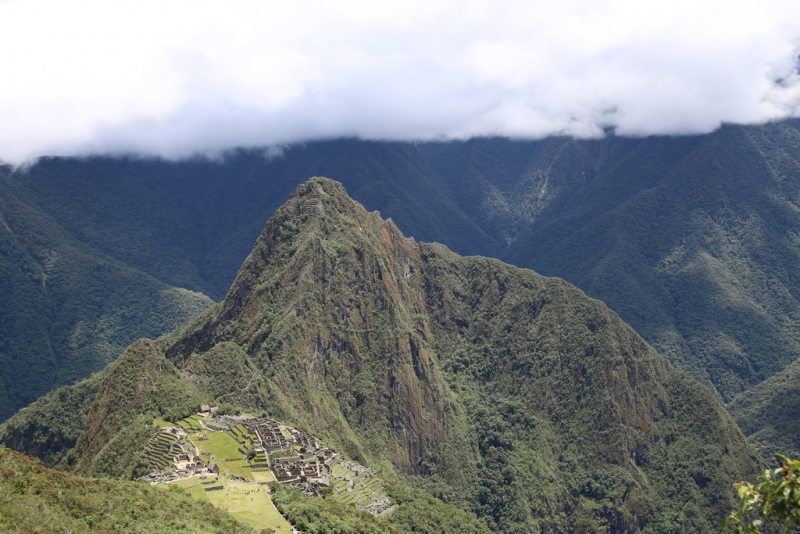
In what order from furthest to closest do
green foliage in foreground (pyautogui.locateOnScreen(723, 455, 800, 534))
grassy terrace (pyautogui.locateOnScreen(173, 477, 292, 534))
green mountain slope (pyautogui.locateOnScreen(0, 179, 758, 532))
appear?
1. green mountain slope (pyautogui.locateOnScreen(0, 179, 758, 532))
2. grassy terrace (pyautogui.locateOnScreen(173, 477, 292, 534))
3. green foliage in foreground (pyautogui.locateOnScreen(723, 455, 800, 534))

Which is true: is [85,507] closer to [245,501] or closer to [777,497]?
[245,501]

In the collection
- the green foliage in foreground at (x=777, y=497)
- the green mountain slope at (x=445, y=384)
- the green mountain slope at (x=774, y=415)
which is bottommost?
the green mountain slope at (x=774, y=415)

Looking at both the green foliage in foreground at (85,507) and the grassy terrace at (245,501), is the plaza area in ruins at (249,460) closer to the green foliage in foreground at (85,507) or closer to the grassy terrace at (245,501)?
the grassy terrace at (245,501)

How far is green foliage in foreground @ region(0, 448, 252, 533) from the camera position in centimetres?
3734

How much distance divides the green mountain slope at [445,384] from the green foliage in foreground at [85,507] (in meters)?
42.3

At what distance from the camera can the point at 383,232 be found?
15288 cm

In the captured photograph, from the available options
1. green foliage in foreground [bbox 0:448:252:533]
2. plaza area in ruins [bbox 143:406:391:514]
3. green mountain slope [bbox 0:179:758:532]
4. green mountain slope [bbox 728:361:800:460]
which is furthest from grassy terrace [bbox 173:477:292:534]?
green mountain slope [bbox 728:361:800:460]

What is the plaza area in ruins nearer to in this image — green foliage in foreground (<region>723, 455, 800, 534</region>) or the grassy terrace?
the grassy terrace

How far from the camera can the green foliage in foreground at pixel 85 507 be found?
123 feet

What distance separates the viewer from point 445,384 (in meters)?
140

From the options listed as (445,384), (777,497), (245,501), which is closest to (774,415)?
(445,384)

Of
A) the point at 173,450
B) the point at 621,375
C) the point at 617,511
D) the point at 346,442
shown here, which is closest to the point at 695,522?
the point at 617,511

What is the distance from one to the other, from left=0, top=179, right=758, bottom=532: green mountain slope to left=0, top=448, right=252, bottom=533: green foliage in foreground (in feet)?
139

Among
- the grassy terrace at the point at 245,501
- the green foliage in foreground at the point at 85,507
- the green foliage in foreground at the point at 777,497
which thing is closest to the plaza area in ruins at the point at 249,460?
the grassy terrace at the point at 245,501
